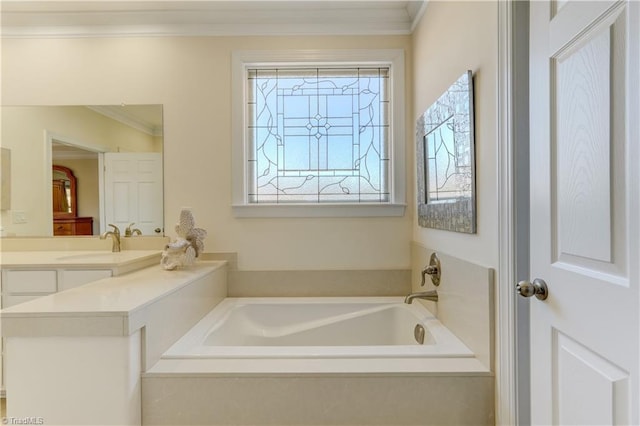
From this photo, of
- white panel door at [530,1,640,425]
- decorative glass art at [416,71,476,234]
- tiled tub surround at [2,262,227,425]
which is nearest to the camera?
white panel door at [530,1,640,425]

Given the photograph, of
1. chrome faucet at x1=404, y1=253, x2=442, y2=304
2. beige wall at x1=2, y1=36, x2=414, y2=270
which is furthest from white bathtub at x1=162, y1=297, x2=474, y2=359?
beige wall at x1=2, y1=36, x2=414, y2=270

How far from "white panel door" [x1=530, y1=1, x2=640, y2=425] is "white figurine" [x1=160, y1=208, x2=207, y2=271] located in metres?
1.76

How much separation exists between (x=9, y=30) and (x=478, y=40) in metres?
3.03

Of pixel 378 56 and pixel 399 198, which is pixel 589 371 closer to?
pixel 399 198

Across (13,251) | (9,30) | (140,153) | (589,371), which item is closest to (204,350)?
(589,371)

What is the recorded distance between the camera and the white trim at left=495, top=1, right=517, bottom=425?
1.21 metres

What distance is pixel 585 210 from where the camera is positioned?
0.85 meters

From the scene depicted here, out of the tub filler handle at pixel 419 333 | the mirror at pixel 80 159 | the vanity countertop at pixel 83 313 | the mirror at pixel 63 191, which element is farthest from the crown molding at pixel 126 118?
the tub filler handle at pixel 419 333

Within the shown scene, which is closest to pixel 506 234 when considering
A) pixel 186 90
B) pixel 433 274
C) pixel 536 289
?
pixel 536 289

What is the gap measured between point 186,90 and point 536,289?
238cm

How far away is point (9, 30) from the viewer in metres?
2.41

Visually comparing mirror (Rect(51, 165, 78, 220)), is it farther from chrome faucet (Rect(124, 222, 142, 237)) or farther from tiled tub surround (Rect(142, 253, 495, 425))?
tiled tub surround (Rect(142, 253, 495, 425))

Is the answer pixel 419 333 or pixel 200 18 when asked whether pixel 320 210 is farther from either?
pixel 200 18

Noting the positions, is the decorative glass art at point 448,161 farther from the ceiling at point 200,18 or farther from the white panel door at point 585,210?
the ceiling at point 200,18
